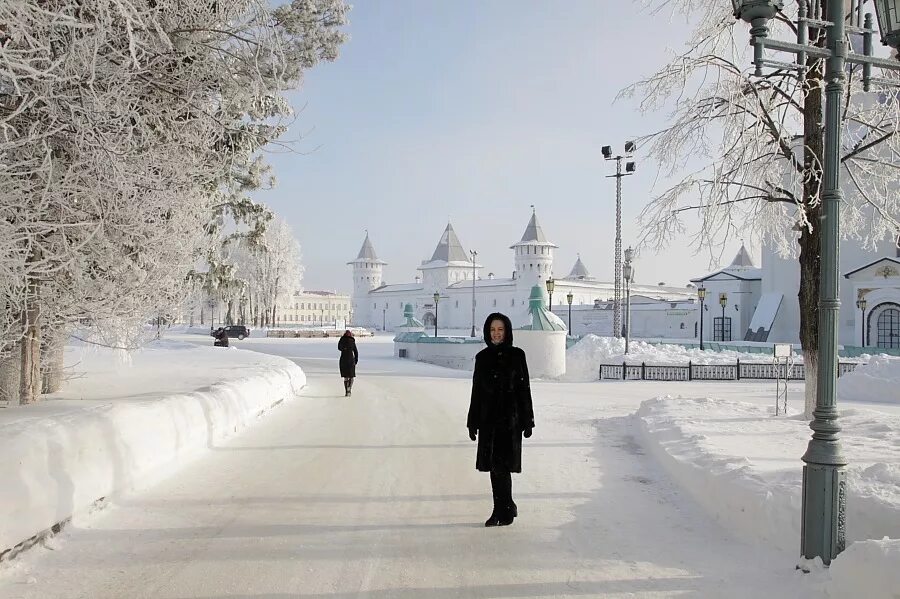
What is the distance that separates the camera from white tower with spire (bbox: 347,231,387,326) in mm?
113875

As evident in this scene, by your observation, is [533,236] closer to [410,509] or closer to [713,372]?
[713,372]

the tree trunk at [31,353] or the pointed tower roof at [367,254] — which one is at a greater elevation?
the pointed tower roof at [367,254]

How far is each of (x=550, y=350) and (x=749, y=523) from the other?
2105 cm

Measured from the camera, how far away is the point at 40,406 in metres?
9.09

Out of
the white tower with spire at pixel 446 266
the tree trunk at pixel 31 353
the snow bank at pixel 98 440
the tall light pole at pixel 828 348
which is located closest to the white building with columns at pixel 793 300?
the snow bank at pixel 98 440

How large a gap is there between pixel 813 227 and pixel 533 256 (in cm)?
8134

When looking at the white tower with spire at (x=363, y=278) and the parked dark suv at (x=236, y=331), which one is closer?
the parked dark suv at (x=236, y=331)

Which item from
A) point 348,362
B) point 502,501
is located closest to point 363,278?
point 348,362

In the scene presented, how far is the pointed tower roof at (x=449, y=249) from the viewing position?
108062 millimetres

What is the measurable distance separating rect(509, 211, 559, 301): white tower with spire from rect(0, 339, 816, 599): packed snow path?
82.0m

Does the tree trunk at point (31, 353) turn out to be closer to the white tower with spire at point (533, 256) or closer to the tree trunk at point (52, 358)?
the tree trunk at point (52, 358)

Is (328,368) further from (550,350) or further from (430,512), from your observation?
(430,512)

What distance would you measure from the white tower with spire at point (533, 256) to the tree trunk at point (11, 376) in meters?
80.8

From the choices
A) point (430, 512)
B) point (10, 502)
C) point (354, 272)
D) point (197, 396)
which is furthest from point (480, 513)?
point (354, 272)
